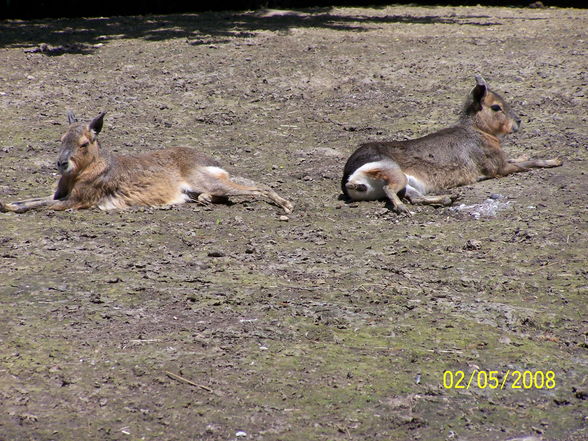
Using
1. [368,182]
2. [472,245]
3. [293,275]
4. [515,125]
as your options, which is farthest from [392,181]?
[293,275]

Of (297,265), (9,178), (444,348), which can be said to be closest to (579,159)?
(297,265)

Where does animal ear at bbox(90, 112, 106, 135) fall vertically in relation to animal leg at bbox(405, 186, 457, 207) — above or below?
above

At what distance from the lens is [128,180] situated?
6676 millimetres

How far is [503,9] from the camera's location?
1692 centimetres

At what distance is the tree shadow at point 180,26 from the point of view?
12.5m

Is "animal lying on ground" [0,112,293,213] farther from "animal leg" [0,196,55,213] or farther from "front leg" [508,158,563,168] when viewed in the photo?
"front leg" [508,158,563,168]

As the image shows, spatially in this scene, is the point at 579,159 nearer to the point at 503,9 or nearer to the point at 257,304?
the point at 257,304

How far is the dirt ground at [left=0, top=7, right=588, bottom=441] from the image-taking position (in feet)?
12.0

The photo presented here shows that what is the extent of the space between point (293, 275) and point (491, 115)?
356 centimetres

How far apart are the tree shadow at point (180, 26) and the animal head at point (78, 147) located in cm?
544

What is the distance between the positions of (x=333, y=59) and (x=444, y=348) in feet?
24.6

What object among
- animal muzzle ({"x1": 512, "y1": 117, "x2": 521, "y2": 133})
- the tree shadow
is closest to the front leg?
animal muzzle ({"x1": 512, "y1": 117, "x2": 521, "y2": 133})

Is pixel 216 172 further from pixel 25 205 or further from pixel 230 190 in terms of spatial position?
pixel 25 205

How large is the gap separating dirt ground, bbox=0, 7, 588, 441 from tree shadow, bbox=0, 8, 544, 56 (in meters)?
1.64
